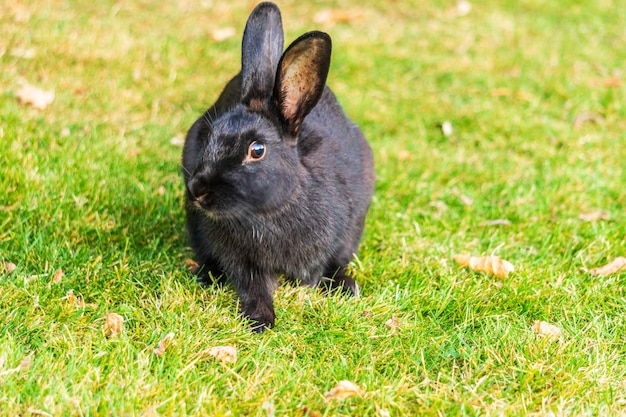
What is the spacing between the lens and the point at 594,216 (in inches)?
197

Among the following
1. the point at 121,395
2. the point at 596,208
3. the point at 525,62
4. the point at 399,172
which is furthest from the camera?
the point at 525,62

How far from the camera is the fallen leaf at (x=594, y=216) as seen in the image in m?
4.96

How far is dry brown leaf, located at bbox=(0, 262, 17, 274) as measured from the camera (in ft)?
12.5

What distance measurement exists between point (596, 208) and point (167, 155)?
3.12 meters

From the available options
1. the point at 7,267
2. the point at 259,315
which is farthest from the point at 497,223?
the point at 7,267

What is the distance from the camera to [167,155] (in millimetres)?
5309

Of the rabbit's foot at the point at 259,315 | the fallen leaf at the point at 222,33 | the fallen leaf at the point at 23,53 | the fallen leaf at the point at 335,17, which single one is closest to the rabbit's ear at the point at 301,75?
the rabbit's foot at the point at 259,315

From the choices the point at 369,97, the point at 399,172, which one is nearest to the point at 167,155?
the point at 399,172

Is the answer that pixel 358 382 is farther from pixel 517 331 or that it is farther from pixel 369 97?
pixel 369 97

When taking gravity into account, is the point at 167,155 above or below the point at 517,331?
Result: above

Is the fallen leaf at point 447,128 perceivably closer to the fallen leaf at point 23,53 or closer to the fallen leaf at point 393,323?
the fallen leaf at point 393,323

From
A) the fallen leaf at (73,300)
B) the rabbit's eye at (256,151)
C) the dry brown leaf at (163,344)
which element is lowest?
the dry brown leaf at (163,344)

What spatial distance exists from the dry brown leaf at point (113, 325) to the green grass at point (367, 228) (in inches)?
2.2

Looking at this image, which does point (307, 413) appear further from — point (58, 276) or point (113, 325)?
point (58, 276)
